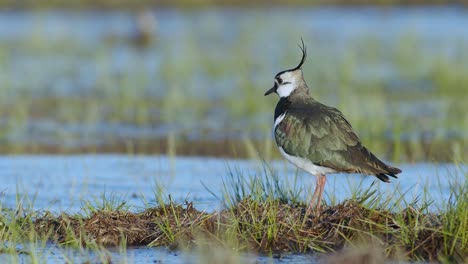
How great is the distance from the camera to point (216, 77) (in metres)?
16.7

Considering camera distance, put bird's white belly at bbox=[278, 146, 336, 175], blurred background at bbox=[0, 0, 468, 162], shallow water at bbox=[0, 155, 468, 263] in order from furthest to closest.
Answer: blurred background at bbox=[0, 0, 468, 162] → shallow water at bbox=[0, 155, 468, 263] → bird's white belly at bbox=[278, 146, 336, 175]

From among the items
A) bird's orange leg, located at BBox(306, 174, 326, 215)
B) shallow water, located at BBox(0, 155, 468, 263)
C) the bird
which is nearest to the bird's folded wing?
the bird

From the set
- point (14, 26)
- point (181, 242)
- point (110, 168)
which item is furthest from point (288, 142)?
point (14, 26)

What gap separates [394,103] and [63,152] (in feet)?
17.4

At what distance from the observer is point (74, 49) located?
67.1 feet

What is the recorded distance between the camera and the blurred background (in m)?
12.2

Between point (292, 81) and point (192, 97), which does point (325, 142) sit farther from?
point (192, 97)

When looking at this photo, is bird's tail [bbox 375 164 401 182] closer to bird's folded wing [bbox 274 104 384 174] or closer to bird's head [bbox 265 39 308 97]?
bird's folded wing [bbox 274 104 384 174]

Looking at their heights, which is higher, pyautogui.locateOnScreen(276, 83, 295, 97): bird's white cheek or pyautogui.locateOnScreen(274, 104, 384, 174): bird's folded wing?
pyautogui.locateOnScreen(276, 83, 295, 97): bird's white cheek

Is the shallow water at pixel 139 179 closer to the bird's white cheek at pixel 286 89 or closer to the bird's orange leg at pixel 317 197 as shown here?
the bird's orange leg at pixel 317 197

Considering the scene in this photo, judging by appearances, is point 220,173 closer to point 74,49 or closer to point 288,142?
point 288,142

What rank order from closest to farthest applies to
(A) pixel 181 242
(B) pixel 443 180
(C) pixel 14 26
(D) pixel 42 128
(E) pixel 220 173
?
1. (A) pixel 181 242
2. (B) pixel 443 180
3. (E) pixel 220 173
4. (D) pixel 42 128
5. (C) pixel 14 26

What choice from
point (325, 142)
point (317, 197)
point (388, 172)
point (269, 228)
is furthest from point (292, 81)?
point (269, 228)

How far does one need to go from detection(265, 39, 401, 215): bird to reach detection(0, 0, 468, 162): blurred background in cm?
51
